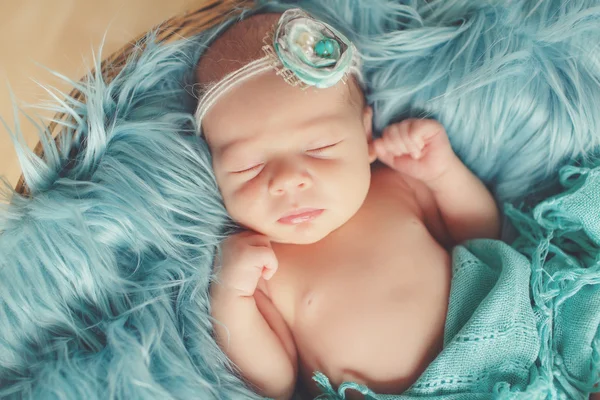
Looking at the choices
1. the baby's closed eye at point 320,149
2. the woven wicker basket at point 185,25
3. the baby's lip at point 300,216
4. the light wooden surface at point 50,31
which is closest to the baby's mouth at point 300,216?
the baby's lip at point 300,216

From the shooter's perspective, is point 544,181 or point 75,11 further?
point 75,11

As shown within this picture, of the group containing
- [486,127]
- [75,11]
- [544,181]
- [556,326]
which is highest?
[75,11]

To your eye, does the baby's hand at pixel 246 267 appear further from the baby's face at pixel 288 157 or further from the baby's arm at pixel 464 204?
the baby's arm at pixel 464 204

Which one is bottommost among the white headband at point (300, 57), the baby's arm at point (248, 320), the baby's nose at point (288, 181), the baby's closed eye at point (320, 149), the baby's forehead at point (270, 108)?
the baby's arm at point (248, 320)

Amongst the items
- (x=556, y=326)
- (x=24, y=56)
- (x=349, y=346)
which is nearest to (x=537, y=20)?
(x=556, y=326)

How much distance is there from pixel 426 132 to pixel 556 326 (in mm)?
427

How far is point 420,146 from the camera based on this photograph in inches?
46.4

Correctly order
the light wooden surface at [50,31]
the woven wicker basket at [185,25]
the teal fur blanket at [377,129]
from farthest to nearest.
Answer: the light wooden surface at [50,31], the woven wicker basket at [185,25], the teal fur blanket at [377,129]

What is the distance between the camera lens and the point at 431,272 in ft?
3.67

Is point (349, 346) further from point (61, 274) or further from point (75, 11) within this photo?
point (75, 11)

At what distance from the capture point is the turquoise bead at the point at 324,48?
40.1 inches

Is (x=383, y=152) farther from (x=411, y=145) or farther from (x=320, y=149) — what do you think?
(x=320, y=149)

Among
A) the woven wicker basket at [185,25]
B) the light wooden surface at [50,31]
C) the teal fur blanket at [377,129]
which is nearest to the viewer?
the teal fur blanket at [377,129]

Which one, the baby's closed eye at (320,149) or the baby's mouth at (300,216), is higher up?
the baby's closed eye at (320,149)
